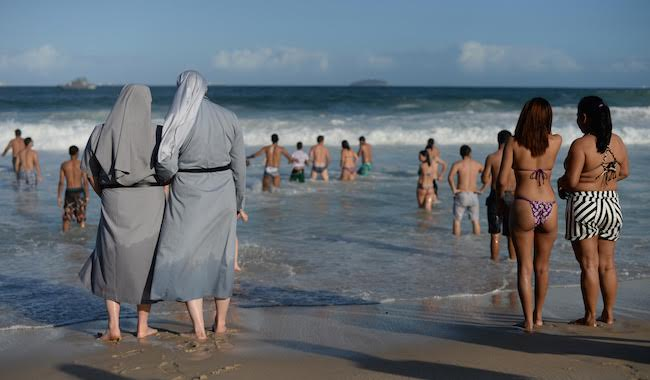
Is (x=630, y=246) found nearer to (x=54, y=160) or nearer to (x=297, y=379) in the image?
(x=297, y=379)

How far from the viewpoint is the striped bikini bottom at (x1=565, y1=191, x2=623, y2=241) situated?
17.6ft

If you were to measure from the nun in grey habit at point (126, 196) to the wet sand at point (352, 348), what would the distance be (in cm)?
47

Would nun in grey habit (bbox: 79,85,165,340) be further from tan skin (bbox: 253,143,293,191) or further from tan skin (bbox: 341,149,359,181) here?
tan skin (bbox: 341,149,359,181)

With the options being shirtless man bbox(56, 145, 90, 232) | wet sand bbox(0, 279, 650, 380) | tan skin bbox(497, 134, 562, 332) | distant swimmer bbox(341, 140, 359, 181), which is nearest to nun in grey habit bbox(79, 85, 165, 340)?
wet sand bbox(0, 279, 650, 380)

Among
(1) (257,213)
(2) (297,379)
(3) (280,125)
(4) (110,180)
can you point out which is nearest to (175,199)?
(4) (110,180)

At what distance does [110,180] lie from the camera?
502 centimetres

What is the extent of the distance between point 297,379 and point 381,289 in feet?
9.98

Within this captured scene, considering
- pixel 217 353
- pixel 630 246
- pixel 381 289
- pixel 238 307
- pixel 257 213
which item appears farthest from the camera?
pixel 257 213

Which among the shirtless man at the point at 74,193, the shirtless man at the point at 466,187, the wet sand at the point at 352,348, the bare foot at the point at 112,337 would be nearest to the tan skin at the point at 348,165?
the shirtless man at the point at 466,187

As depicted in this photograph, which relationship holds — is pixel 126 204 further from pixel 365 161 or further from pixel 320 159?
pixel 365 161

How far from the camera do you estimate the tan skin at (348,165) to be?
17.8 m

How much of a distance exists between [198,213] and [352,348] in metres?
1.35

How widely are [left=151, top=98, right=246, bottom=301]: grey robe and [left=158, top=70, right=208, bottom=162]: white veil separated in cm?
6

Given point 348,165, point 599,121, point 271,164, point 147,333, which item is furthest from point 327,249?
point 348,165
